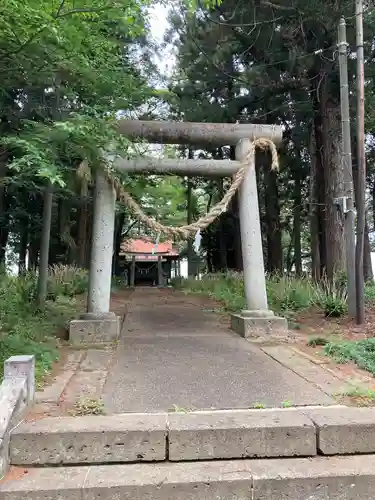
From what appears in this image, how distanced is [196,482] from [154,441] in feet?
1.36

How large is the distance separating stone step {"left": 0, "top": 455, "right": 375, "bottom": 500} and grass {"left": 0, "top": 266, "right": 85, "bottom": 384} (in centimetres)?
150

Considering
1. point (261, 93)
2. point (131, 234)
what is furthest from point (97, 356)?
point (131, 234)

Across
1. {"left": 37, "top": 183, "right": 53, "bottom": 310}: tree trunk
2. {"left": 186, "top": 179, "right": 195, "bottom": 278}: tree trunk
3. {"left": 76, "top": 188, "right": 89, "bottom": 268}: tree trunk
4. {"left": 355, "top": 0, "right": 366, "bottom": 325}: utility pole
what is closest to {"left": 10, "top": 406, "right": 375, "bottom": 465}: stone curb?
{"left": 355, "top": 0, "right": 366, "bottom": 325}: utility pole

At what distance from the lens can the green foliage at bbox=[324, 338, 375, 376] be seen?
4.90m

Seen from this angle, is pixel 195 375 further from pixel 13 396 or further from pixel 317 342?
pixel 317 342

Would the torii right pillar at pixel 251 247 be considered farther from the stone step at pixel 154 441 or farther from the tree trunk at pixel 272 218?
the tree trunk at pixel 272 218

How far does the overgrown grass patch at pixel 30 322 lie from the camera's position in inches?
188

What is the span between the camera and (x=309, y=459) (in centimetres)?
299

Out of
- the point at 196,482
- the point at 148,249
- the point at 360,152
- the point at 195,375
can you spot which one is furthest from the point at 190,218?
the point at 196,482

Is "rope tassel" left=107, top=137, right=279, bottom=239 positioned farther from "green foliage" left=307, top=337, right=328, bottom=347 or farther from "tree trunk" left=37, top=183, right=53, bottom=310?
"green foliage" left=307, top=337, right=328, bottom=347

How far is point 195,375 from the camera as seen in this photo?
4.47 metres

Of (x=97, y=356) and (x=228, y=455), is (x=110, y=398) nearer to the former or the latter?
(x=228, y=455)

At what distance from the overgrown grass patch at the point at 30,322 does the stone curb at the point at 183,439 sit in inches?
50.7

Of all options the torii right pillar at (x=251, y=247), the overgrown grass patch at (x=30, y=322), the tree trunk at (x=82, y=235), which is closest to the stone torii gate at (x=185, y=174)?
the torii right pillar at (x=251, y=247)
